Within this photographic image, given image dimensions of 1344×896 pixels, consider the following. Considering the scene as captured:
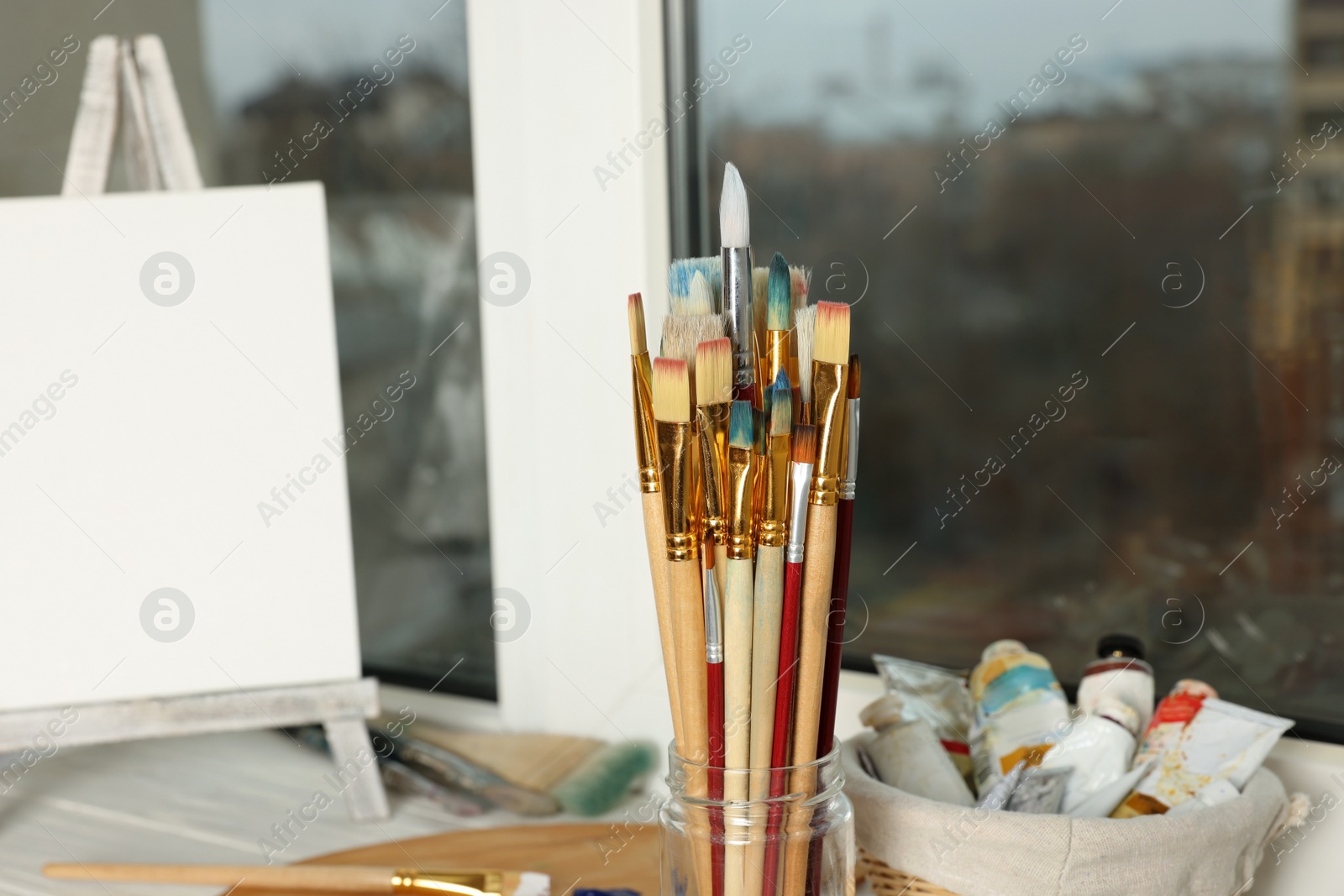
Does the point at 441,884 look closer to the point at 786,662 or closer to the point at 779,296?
the point at 786,662

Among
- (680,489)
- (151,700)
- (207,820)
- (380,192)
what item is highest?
(380,192)

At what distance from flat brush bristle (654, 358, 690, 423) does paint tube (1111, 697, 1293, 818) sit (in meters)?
0.37

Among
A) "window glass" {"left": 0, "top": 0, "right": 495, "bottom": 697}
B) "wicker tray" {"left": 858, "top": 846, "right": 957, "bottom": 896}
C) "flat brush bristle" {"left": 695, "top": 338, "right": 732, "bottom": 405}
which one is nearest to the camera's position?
"flat brush bristle" {"left": 695, "top": 338, "right": 732, "bottom": 405}

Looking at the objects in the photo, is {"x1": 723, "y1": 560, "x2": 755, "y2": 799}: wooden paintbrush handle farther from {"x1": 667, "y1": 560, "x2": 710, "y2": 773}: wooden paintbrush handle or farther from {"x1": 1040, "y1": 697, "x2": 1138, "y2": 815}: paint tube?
{"x1": 1040, "y1": 697, "x2": 1138, "y2": 815}: paint tube

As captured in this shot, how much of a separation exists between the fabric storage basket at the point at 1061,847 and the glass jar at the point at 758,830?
0.17 ft

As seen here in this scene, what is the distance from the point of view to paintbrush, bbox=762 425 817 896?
21.4 inches

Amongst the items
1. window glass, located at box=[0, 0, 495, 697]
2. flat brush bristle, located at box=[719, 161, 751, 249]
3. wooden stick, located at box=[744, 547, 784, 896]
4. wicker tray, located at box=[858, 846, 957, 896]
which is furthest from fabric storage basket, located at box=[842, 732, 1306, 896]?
window glass, located at box=[0, 0, 495, 697]

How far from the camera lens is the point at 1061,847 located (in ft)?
1.91

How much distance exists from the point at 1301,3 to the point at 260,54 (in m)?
1.02

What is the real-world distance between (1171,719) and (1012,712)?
0.31ft

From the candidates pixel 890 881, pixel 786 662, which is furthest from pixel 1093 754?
pixel 786 662

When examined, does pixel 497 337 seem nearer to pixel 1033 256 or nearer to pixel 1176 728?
pixel 1033 256

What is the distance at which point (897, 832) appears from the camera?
625 mm

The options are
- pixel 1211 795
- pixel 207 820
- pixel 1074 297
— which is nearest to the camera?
pixel 1211 795
